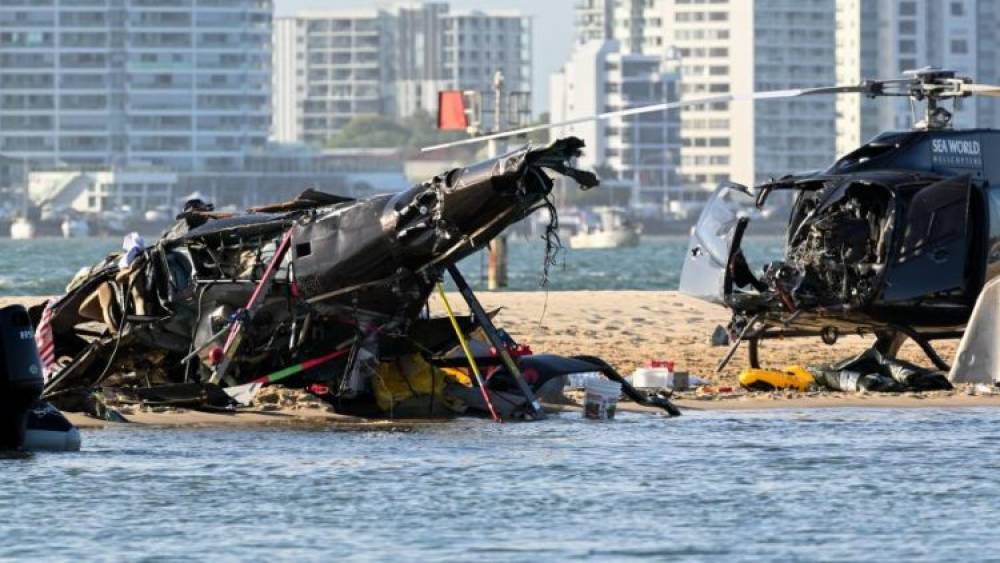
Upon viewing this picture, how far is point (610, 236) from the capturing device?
462ft

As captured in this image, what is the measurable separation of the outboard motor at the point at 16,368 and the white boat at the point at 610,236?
Result: 123271 millimetres

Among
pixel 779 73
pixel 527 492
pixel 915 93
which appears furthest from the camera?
pixel 779 73

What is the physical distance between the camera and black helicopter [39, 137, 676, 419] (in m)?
18.4

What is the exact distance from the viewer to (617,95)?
187375mm

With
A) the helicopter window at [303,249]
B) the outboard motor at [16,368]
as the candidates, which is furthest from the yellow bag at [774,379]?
the outboard motor at [16,368]

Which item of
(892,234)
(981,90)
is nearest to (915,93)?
(981,90)

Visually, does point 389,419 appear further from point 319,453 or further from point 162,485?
point 162,485

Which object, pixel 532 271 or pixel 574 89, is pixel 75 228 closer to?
pixel 574 89

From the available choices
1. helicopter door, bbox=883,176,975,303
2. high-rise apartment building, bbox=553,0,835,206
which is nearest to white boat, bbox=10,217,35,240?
high-rise apartment building, bbox=553,0,835,206

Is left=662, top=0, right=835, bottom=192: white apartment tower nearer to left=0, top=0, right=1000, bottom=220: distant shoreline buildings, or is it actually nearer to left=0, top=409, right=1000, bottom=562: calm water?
left=0, top=0, right=1000, bottom=220: distant shoreline buildings

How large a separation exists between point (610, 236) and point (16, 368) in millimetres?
124735

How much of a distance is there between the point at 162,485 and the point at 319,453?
187cm

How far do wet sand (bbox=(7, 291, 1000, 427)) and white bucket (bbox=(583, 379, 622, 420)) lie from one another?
102 cm

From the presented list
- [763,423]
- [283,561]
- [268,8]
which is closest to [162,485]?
[283,561]
